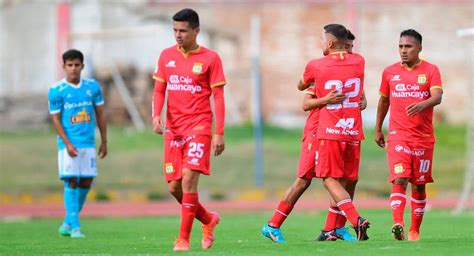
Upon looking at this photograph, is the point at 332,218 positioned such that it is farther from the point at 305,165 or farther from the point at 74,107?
the point at 74,107

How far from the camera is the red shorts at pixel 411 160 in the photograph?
1280cm

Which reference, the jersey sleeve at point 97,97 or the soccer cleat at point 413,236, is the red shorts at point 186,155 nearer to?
the soccer cleat at point 413,236

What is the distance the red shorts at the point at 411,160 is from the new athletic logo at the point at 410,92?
490mm

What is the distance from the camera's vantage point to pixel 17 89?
31031 millimetres

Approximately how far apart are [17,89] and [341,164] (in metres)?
20.1

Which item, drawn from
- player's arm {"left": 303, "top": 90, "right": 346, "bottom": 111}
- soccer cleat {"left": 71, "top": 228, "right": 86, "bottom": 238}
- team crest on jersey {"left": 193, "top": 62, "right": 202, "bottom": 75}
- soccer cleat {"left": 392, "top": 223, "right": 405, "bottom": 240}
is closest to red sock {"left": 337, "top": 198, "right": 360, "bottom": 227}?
soccer cleat {"left": 392, "top": 223, "right": 405, "bottom": 240}

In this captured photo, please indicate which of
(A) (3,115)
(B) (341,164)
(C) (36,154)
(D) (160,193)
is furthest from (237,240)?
(A) (3,115)

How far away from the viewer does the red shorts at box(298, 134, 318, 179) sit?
12.2 metres

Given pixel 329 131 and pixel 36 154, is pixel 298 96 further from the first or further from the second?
pixel 329 131

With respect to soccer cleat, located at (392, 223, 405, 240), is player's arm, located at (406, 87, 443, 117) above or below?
above

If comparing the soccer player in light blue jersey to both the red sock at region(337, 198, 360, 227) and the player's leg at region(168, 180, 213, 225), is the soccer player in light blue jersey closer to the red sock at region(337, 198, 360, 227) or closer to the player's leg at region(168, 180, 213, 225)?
the player's leg at region(168, 180, 213, 225)

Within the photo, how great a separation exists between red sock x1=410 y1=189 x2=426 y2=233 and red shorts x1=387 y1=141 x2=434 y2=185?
21 cm

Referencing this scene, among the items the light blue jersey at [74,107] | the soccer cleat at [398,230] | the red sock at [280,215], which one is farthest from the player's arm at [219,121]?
the light blue jersey at [74,107]

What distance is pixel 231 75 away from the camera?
32.1 m
